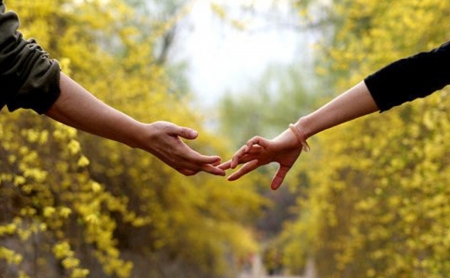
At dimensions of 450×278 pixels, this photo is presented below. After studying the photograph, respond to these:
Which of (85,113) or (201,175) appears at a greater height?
(201,175)

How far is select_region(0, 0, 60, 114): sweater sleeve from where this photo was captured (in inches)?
85.9

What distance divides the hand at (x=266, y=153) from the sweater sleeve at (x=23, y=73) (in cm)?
70

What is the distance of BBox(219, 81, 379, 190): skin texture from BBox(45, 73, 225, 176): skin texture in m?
0.23

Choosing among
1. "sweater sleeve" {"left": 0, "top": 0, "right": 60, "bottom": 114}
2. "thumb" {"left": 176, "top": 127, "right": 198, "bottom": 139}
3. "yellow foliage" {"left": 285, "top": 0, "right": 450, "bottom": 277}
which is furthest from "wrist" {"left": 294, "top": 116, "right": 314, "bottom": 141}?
"yellow foliage" {"left": 285, "top": 0, "right": 450, "bottom": 277}

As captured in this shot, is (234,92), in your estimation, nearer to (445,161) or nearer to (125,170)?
(125,170)

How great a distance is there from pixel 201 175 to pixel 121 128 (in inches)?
502

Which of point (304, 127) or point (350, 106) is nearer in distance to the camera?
point (350, 106)

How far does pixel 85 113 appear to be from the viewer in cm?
229

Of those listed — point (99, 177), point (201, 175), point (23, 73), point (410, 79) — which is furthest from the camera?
point (201, 175)

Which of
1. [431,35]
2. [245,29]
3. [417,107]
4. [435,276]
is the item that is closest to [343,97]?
[435,276]

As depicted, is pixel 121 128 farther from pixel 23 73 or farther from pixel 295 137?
pixel 295 137

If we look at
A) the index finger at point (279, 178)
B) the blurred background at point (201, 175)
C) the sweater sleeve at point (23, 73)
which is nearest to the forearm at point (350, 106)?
the index finger at point (279, 178)

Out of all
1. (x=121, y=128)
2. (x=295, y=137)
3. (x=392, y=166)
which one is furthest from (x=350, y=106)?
(x=392, y=166)

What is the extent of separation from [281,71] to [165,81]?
25.4m
